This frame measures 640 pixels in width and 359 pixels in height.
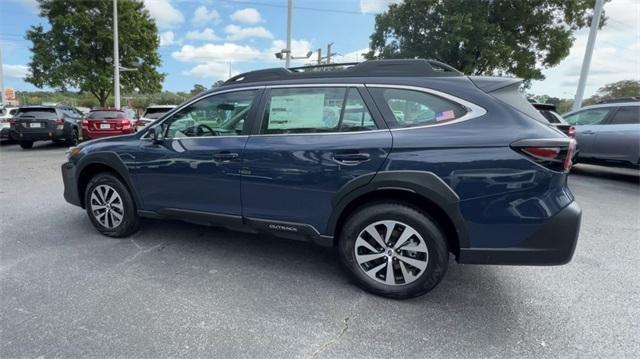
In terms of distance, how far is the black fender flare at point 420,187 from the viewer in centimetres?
250

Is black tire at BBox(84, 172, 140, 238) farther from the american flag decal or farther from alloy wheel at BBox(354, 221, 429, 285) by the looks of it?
the american flag decal

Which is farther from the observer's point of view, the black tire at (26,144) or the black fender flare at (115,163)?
the black tire at (26,144)

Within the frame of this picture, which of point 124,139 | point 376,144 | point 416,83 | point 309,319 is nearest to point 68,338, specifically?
point 309,319

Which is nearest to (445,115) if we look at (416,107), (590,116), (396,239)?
(416,107)

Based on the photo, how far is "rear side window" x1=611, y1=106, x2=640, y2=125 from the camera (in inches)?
290

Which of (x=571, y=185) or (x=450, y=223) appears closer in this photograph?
(x=450, y=223)

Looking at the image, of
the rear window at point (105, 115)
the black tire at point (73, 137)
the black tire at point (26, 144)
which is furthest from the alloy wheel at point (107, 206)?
the black tire at point (26, 144)

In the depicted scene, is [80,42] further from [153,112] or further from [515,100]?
[515,100]

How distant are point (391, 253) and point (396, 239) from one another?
4.8 inches

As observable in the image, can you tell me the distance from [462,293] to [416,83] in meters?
1.74

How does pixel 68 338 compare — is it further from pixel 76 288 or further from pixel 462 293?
pixel 462 293

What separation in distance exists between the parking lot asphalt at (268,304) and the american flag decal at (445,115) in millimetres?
1417

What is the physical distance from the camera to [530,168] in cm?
233

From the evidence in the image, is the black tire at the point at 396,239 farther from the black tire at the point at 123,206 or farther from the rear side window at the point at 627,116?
the rear side window at the point at 627,116
